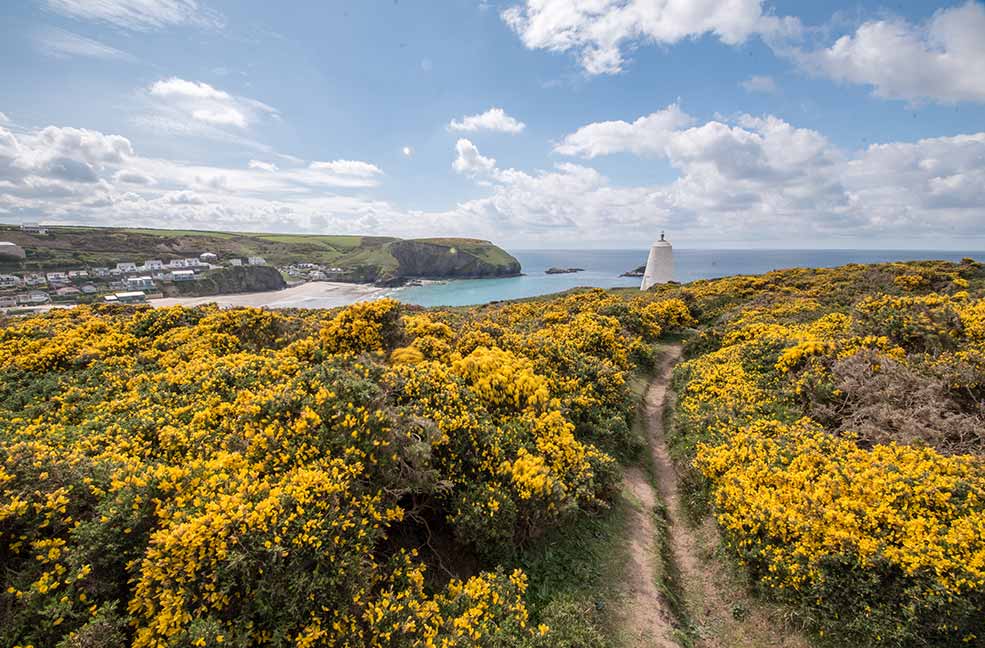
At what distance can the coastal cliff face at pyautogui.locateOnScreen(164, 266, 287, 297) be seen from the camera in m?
94.6

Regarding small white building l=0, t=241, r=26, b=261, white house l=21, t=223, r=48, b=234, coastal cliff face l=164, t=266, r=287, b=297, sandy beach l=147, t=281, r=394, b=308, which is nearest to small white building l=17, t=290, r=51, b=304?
sandy beach l=147, t=281, r=394, b=308

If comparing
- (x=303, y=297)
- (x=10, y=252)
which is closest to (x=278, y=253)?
(x=10, y=252)

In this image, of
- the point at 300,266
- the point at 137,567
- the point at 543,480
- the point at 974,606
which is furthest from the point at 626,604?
the point at 300,266

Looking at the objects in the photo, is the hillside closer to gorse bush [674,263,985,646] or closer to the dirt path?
gorse bush [674,263,985,646]

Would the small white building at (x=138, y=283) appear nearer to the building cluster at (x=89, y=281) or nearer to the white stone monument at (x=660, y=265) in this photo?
the building cluster at (x=89, y=281)

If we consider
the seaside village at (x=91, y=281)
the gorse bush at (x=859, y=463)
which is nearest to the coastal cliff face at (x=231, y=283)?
the seaside village at (x=91, y=281)

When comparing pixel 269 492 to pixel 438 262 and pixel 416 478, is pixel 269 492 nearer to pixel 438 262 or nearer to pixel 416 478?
pixel 416 478

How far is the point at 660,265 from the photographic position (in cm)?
5269

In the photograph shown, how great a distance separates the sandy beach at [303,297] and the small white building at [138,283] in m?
7.72

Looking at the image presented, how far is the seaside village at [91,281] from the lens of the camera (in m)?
72.4

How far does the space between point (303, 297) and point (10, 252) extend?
71.2 metres

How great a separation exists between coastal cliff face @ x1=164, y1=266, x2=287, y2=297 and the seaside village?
→ 2565 millimetres

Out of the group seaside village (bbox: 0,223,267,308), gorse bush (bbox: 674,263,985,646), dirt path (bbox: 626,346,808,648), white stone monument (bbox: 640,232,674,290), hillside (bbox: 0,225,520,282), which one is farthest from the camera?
hillside (bbox: 0,225,520,282)

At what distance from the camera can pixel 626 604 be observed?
23.7 feet
